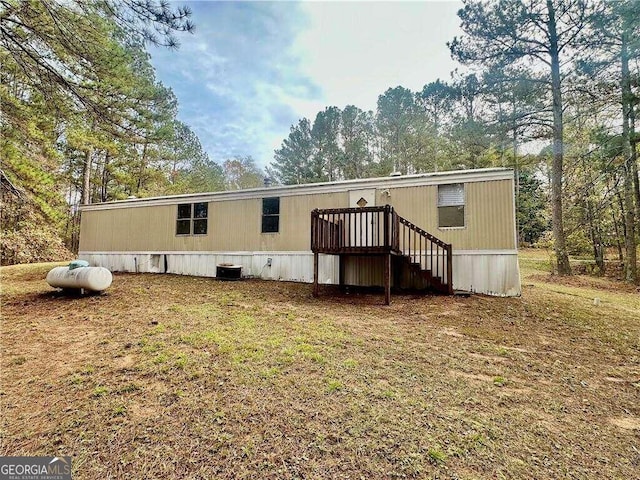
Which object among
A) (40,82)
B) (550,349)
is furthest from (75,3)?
(550,349)

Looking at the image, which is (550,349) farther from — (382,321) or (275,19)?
(275,19)

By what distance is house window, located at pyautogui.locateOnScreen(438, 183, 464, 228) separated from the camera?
810 centimetres

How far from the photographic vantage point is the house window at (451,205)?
8102 mm

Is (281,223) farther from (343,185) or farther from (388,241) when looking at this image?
(388,241)

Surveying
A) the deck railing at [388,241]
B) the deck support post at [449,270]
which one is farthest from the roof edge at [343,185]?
the deck support post at [449,270]

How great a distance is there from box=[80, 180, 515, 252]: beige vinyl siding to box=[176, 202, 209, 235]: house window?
18 cm

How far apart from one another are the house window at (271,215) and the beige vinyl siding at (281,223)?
14 cm

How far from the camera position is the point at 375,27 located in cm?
923

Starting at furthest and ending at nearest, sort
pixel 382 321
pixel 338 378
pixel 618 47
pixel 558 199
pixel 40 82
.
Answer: pixel 558 199, pixel 618 47, pixel 382 321, pixel 40 82, pixel 338 378

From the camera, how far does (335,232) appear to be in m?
8.02

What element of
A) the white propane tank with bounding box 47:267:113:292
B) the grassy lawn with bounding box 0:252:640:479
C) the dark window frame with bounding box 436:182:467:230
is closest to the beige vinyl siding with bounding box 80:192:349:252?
the dark window frame with bounding box 436:182:467:230

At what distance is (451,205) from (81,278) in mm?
8650

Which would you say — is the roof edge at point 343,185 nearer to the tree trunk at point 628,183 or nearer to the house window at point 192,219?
the house window at point 192,219

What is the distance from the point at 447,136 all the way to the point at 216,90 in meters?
13.3
